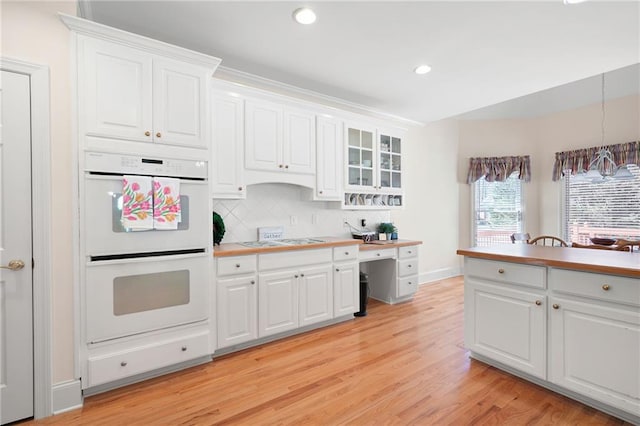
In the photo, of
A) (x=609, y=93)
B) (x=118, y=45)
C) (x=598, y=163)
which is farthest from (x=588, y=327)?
(x=609, y=93)

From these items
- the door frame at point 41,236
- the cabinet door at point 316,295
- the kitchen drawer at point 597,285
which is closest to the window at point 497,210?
the cabinet door at point 316,295

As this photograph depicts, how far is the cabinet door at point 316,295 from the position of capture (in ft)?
10.1

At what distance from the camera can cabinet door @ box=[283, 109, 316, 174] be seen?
3.32 meters

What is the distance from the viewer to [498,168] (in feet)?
17.9

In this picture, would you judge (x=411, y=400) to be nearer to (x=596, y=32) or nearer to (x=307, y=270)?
(x=307, y=270)

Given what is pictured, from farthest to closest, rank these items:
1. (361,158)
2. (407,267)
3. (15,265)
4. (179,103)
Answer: (407,267)
(361,158)
(179,103)
(15,265)

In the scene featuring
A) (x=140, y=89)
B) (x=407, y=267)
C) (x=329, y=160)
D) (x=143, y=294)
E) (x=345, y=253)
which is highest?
(x=140, y=89)

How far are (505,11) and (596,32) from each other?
93cm

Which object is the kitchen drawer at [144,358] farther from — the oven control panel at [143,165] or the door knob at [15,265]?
the oven control panel at [143,165]

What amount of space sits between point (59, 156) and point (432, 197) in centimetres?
490

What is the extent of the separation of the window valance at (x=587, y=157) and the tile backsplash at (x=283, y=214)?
3363 mm

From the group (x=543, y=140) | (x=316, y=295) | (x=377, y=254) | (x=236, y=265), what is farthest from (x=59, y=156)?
(x=543, y=140)

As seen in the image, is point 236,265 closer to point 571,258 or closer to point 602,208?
Answer: point 571,258

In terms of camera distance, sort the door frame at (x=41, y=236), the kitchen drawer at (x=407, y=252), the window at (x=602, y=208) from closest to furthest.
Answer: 1. the door frame at (x=41, y=236)
2. the kitchen drawer at (x=407, y=252)
3. the window at (x=602, y=208)
